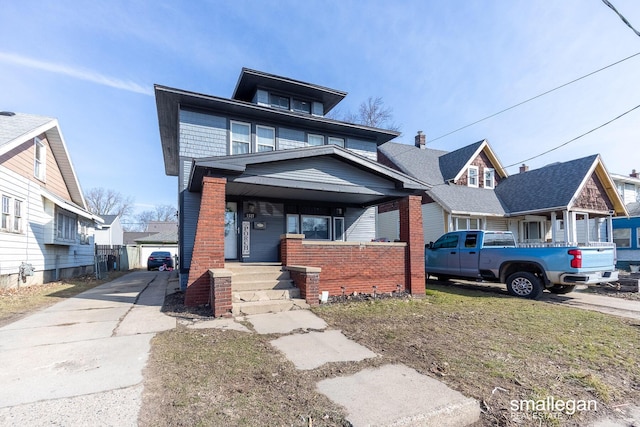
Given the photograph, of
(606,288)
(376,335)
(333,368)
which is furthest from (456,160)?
(333,368)

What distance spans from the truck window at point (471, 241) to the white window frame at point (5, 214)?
49.4 ft

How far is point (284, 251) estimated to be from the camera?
835cm

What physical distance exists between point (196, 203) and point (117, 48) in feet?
17.1

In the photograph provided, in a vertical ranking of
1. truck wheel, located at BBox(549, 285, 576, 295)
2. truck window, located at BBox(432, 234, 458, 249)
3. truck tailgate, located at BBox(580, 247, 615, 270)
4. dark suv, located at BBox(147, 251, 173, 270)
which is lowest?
dark suv, located at BBox(147, 251, 173, 270)

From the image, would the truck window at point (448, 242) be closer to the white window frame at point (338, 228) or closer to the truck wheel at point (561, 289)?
the truck wheel at point (561, 289)

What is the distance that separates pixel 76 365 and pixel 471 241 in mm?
10443

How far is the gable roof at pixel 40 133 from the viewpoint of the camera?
10.9 metres

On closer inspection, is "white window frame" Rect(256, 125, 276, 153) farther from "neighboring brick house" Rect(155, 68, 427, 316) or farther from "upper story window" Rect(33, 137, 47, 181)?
"upper story window" Rect(33, 137, 47, 181)

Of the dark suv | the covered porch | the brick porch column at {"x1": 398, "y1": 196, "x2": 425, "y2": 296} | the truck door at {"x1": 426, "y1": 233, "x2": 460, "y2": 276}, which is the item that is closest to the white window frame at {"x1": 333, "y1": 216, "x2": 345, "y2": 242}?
the covered porch

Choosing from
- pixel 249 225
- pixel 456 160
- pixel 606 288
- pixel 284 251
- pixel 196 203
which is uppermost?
pixel 456 160

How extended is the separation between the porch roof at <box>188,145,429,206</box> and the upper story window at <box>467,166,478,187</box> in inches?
447

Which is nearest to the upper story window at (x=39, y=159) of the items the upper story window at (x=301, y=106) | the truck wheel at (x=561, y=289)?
the upper story window at (x=301, y=106)

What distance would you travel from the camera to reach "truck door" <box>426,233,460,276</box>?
1111 cm

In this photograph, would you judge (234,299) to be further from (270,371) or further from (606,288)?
(606,288)
